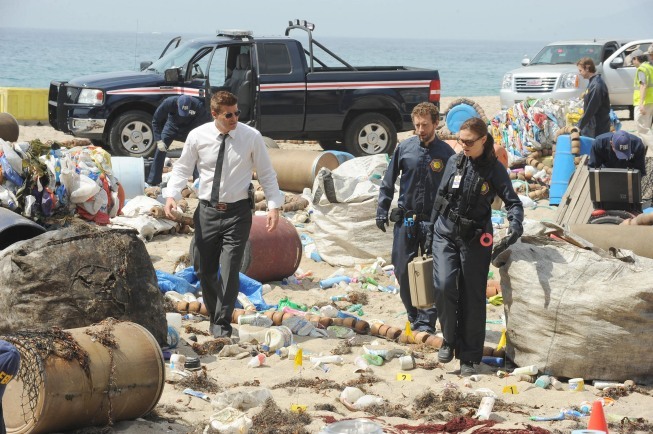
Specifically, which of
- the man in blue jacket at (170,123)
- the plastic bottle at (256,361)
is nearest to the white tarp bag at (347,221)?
the plastic bottle at (256,361)

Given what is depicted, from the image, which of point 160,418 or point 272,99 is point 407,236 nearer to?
point 160,418

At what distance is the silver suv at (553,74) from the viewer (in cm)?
2131

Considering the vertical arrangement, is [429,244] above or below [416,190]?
below

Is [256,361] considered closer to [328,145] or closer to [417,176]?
[417,176]

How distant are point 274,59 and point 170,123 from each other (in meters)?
2.95

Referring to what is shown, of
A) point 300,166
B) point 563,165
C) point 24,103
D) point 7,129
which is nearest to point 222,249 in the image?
point 7,129

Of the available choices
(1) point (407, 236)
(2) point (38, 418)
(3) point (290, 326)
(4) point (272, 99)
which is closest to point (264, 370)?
(3) point (290, 326)

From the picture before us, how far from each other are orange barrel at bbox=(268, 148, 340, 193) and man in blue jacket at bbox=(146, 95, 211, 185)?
4.17ft

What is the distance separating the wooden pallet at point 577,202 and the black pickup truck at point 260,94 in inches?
233

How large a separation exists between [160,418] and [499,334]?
3367mm

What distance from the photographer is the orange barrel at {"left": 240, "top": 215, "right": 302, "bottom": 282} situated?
31.1 ft

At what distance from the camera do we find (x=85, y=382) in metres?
5.41

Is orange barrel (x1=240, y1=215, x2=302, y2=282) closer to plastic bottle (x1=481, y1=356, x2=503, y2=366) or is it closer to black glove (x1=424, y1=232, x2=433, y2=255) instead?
black glove (x1=424, y1=232, x2=433, y2=255)

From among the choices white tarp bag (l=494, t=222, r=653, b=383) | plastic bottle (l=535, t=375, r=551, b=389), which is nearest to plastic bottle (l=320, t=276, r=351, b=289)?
white tarp bag (l=494, t=222, r=653, b=383)
